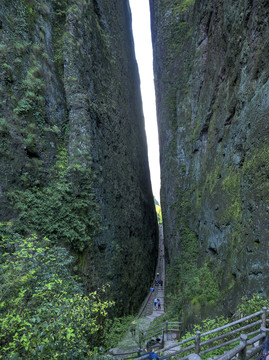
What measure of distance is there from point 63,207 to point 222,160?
8.90 metres

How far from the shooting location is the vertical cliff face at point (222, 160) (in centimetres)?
729

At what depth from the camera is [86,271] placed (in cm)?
1160

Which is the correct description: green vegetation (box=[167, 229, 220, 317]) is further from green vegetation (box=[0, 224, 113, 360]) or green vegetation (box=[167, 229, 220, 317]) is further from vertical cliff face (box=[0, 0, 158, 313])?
green vegetation (box=[0, 224, 113, 360])

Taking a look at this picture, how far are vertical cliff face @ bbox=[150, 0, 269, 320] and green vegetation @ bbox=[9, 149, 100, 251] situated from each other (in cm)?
664

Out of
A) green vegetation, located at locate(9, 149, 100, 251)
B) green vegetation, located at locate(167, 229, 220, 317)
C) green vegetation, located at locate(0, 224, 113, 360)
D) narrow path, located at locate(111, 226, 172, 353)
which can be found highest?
green vegetation, located at locate(9, 149, 100, 251)

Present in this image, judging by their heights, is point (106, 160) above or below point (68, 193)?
above

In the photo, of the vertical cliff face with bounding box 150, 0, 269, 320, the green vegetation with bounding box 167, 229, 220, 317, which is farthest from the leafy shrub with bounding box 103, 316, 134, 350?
the vertical cliff face with bounding box 150, 0, 269, 320

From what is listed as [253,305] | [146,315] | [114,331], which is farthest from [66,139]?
[146,315]

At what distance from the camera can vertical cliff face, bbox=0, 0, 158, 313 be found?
34.0 ft

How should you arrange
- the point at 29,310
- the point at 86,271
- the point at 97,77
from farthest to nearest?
the point at 97,77 < the point at 86,271 < the point at 29,310

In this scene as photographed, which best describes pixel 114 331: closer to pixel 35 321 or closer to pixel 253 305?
pixel 253 305

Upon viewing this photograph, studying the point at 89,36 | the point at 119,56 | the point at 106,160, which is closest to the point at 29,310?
the point at 106,160

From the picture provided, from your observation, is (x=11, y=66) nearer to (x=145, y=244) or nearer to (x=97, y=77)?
→ (x=97, y=77)

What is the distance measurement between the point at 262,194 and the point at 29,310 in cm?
728
